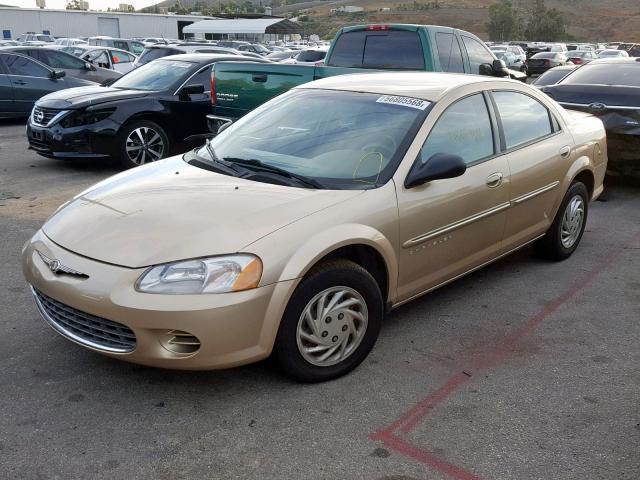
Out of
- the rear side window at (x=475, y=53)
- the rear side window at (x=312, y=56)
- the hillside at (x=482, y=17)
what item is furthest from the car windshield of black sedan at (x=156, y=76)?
the hillside at (x=482, y=17)

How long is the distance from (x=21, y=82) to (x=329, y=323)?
10.8 metres


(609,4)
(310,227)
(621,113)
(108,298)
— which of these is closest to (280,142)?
(310,227)

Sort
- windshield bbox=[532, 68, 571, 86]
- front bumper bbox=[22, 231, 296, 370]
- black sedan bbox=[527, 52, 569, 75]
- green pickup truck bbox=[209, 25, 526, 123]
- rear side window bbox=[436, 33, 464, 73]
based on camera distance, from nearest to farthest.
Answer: front bumper bbox=[22, 231, 296, 370]
green pickup truck bbox=[209, 25, 526, 123]
rear side window bbox=[436, 33, 464, 73]
windshield bbox=[532, 68, 571, 86]
black sedan bbox=[527, 52, 569, 75]

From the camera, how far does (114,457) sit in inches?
110

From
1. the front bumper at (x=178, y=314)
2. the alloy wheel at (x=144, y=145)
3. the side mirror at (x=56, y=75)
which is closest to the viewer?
the front bumper at (x=178, y=314)

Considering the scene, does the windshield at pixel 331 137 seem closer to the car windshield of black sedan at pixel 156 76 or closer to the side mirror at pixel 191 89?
the side mirror at pixel 191 89

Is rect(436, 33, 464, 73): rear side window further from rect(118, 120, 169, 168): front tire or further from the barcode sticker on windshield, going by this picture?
the barcode sticker on windshield

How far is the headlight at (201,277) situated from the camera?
2992mm

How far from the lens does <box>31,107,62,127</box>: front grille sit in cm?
823

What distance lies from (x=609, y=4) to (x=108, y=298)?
137 metres

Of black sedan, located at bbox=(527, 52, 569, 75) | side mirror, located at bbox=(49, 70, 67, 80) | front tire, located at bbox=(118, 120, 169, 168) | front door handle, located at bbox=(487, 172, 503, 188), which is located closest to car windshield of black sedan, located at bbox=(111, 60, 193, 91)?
front tire, located at bbox=(118, 120, 169, 168)

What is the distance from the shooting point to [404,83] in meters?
4.37

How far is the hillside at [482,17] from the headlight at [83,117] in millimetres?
86902

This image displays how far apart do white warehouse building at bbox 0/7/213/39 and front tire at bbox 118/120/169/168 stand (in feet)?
162
